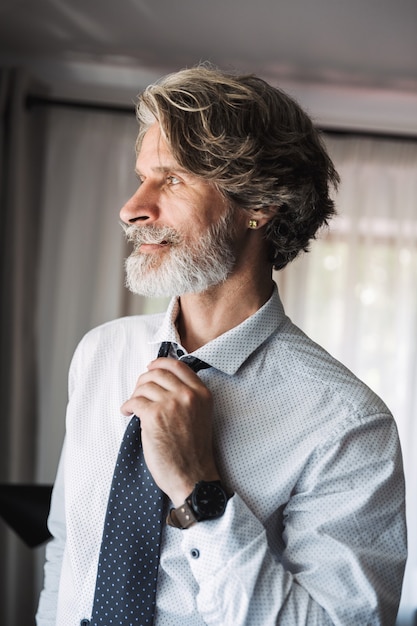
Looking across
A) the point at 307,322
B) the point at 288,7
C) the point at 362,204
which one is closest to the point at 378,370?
the point at 307,322

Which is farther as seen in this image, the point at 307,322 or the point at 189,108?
the point at 307,322

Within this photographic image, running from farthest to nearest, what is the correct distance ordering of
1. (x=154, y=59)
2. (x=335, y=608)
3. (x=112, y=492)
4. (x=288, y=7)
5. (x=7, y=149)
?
(x=154, y=59) < (x=7, y=149) < (x=288, y=7) < (x=112, y=492) < (x=335, y=608)

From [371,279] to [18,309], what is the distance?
1623 mm

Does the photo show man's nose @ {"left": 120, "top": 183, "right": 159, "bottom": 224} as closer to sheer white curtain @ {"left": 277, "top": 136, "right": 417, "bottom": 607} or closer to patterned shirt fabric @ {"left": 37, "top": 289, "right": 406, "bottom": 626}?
patterned shirt fabric @ {"left": 37, "top": 289, "right": 406, "bottom": 626}

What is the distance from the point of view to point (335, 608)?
1018 mm

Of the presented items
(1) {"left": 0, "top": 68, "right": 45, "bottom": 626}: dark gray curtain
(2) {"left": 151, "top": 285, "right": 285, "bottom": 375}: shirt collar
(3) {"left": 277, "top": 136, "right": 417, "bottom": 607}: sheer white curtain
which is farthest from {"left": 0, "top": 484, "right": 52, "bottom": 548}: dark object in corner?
(3) {"left": 277, "top": 136, "right": 417, "bottom": 607}: sheer white curtain

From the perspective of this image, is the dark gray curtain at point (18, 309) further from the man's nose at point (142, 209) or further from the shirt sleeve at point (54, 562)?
the man's nose at point (142, 209)

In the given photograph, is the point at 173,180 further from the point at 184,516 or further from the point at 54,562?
the point at 54,562

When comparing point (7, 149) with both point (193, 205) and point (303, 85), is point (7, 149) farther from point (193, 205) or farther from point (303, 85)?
point (193, 205)

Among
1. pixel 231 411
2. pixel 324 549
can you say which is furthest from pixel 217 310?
pixel 324 549

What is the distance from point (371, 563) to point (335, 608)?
0.27 ft

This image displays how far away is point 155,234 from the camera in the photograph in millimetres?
1202

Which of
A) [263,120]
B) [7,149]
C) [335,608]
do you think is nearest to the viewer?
[335,608]

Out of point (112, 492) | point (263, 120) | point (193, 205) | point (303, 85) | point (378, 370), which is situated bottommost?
point (378, 370)
